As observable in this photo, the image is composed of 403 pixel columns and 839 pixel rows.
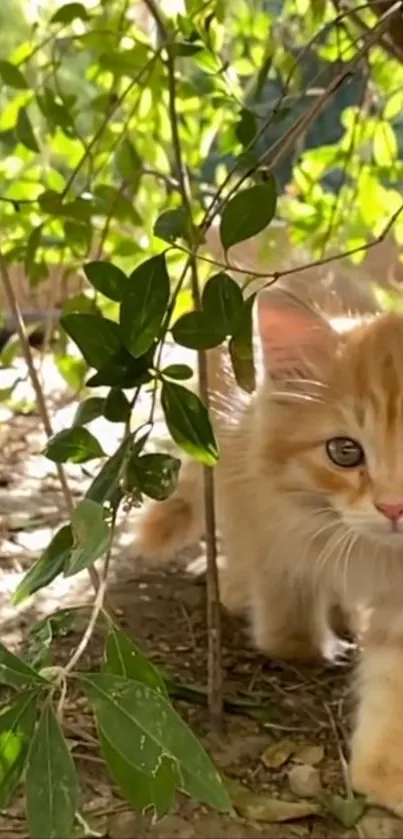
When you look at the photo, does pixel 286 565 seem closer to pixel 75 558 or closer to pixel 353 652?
pixel 353 652

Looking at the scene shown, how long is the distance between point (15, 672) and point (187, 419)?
24 cm

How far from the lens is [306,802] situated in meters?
1.12

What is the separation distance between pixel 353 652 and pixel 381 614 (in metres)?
0.17

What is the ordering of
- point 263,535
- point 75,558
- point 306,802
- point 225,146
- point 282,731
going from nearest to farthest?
point 75,558
point 306,802
point 282,731
point 263,535
point 225,146

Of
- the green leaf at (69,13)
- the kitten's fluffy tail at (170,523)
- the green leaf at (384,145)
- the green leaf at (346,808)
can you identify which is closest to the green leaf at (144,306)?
the green leaf at (346,808)

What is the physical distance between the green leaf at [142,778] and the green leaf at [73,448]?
8.6 inches

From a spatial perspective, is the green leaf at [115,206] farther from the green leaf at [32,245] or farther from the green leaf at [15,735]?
the green leaf at [15,735]

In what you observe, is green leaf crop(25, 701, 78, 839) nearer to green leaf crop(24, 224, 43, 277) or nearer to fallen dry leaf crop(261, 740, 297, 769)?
fallen dry leaf crop(261, 740, 297, 769)

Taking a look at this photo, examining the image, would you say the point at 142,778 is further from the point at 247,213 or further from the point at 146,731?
the point at 247,213

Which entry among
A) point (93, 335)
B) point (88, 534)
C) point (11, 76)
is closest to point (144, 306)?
point (93, 335)

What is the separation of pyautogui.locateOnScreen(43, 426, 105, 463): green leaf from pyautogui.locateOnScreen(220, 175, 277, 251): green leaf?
0.55 ft

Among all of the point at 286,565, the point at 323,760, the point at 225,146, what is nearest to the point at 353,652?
the point at 286,565

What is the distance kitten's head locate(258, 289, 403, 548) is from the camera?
119 centimetres

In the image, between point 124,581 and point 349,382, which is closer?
point 349,382
